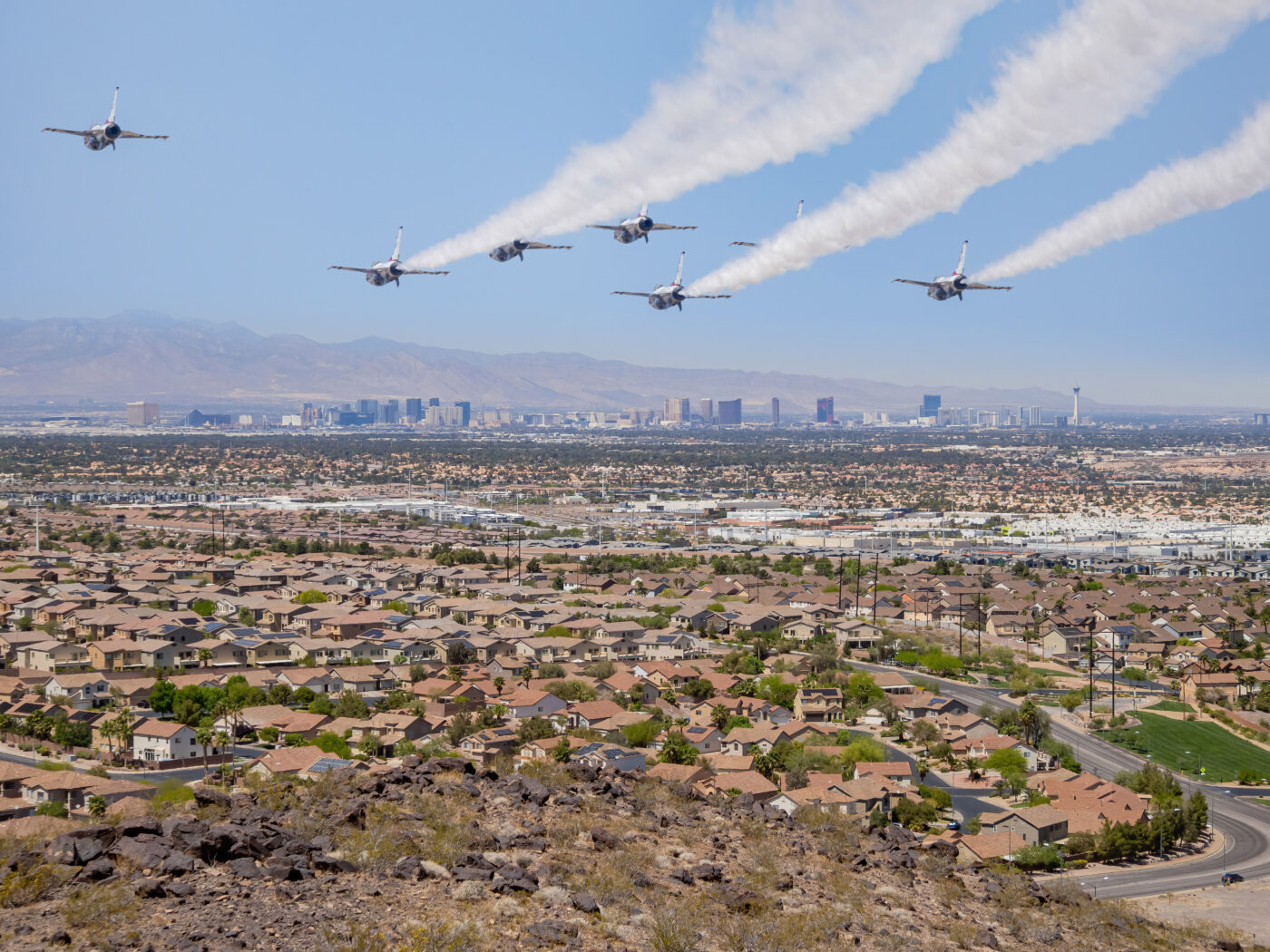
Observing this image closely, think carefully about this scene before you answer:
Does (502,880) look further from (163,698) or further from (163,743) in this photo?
(163,698)

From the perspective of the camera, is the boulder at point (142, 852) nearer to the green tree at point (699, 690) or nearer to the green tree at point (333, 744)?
the green tree at point (333, 744)

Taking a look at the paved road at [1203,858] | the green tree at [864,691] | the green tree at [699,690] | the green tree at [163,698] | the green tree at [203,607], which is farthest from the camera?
the green tree at [203,607]

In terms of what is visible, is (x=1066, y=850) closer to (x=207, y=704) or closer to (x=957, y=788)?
(x=957, y=788)

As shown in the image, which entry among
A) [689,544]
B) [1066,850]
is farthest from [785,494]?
[1066,850]

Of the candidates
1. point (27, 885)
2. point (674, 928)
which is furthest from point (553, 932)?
point (27, 885)

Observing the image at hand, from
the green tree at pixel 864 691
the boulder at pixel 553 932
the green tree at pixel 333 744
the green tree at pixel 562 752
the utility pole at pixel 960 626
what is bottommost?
the utility pole at pixel 960 626

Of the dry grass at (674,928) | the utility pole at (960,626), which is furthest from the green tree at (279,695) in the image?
the utility pole at (960,626)
